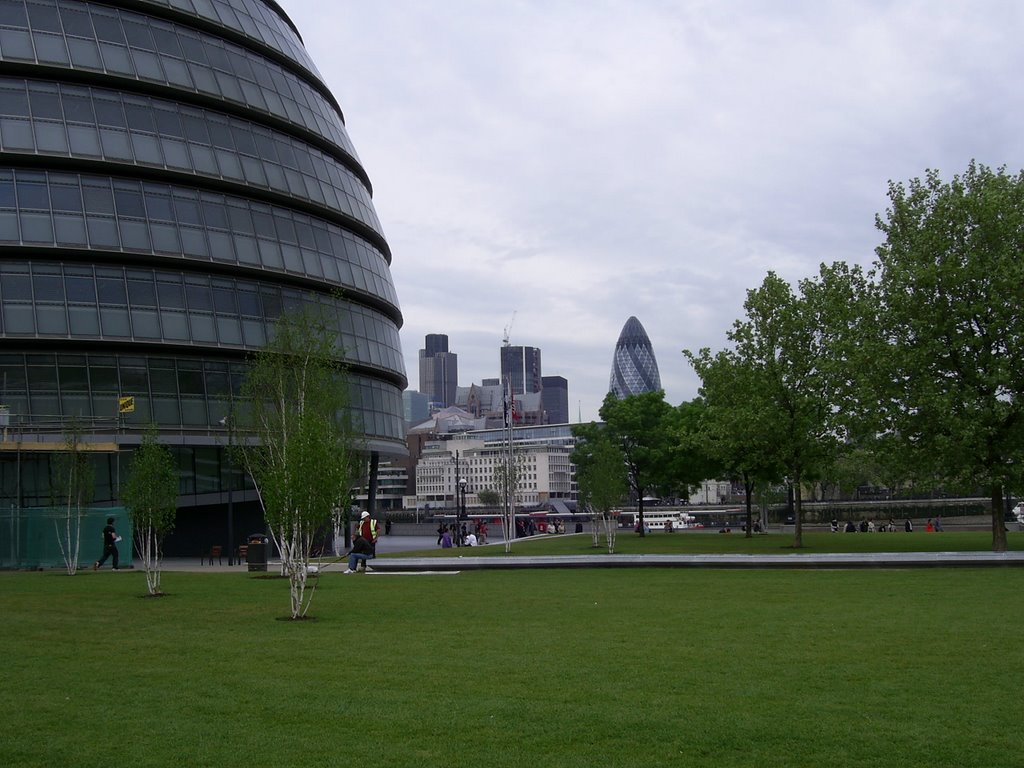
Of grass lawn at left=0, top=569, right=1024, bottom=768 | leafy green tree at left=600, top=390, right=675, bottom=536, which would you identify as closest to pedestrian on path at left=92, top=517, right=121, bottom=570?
grass lawn at left=0, top=569, right=1024, bottom=768

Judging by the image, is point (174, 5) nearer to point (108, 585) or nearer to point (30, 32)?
point (30, 32)

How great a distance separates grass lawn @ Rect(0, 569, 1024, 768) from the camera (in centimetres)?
949

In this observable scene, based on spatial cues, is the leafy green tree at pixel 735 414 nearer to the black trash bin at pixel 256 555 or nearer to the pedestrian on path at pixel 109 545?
the black trash bin at pixel 256 555

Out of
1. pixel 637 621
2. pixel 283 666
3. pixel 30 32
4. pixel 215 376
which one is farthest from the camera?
pixel 215 376

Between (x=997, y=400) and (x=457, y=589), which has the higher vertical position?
(x=997, y=400)

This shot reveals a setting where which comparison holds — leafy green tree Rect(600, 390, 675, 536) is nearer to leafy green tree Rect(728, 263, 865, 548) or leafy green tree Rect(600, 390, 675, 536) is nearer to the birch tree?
leafy green tree Rect(728, 263, 865, 548)

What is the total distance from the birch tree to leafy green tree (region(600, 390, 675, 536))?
43.8 meters

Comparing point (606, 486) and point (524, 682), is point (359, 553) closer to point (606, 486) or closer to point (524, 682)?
point (524, 682)

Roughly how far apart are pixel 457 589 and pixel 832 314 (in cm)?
3023

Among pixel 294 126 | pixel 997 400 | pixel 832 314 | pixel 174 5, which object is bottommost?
pixel 997 400

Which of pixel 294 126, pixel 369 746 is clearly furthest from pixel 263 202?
pixel 369 746

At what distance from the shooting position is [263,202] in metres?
52.0

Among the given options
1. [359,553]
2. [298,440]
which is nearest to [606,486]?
[359,553]

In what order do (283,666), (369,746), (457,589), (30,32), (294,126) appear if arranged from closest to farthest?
1. (369,746)
2. (283,666)
3. (457,589)
4. (30,32)
5. (294,126)
